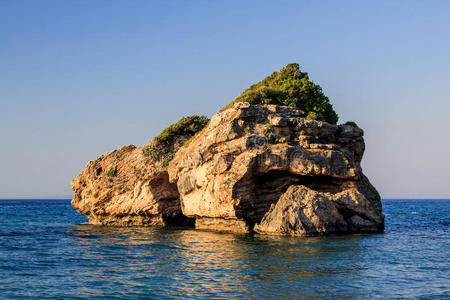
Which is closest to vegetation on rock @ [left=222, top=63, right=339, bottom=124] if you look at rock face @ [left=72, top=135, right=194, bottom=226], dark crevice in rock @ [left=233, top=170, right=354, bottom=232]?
dark crevice in rock @ [left=233, top=170, right=354, bottom=232]

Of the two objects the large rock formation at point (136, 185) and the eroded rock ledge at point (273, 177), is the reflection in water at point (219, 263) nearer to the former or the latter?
the eroded rock ledge at point (273, 177)

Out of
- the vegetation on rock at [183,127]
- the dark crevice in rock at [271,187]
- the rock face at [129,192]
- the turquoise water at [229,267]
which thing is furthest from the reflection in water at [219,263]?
the vegetation on rock at [183,127]

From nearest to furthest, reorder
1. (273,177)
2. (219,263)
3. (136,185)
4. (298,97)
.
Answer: (219,263) < (273,177) < (298,97) < (136,185)

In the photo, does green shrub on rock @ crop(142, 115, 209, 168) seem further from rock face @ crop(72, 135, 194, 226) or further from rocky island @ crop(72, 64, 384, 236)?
rocky island @ crop(72, 64, 384, 236)

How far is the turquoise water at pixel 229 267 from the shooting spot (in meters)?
15.8

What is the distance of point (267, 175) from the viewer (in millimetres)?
33094

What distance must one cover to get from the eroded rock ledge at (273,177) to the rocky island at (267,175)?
0.07 meters

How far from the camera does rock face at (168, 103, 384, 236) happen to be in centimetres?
2939

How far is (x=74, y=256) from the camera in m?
23.7

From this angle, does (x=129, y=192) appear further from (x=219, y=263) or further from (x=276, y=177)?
(x=219, y=263)

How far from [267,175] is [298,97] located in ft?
28.5

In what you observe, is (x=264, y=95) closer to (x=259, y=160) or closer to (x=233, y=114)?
(x=233, y=114)

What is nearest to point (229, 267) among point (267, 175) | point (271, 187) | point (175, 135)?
point (271, 187)

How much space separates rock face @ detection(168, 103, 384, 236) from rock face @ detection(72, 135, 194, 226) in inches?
161
